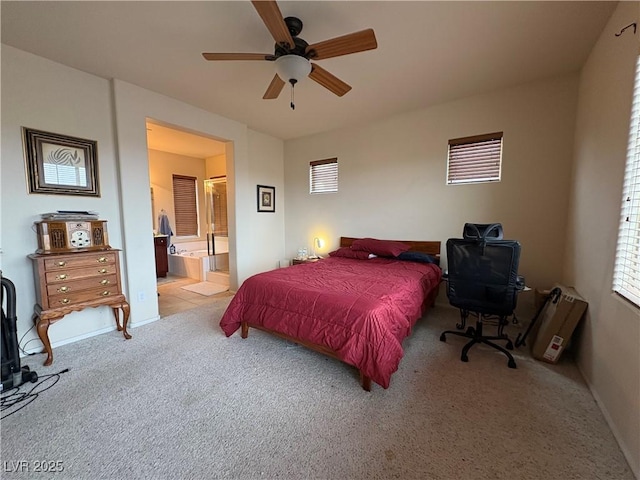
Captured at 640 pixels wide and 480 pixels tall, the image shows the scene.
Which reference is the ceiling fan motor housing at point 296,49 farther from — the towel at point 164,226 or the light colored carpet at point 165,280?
the towel at point 164,226

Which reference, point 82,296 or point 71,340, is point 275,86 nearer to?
point 82,296

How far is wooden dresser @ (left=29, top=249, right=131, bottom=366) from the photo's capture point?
2207 millimetres

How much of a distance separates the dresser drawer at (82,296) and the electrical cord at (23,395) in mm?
593

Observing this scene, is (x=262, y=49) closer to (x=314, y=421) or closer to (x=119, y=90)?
(x=119, y=90)

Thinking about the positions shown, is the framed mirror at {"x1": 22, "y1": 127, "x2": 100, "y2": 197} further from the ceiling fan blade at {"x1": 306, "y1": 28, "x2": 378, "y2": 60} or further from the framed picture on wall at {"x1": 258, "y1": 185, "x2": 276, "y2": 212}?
the ceiling fan blade at {"x1": 306, "y1": 28, "x2": 378, "y2": 60}

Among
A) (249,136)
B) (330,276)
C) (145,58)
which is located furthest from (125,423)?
(249,136)

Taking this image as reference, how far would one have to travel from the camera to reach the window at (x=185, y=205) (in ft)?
19.8

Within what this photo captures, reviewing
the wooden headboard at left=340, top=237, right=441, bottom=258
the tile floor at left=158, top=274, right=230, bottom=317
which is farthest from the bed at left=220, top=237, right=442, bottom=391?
the tile floor at left=158, top=274, right=230, bottom=317

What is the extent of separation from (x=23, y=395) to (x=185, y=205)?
4885 mm

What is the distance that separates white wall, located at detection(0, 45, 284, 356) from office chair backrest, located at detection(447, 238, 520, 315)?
343cm

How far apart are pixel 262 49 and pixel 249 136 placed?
2221 millimetres

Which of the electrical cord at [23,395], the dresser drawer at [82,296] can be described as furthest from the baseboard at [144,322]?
the electrical cord at [23,395]

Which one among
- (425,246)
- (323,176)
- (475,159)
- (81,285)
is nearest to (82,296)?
(81,285)

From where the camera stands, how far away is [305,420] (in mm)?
1621
